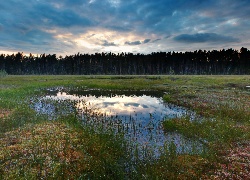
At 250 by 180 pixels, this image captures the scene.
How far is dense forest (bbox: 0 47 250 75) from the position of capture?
153625 millimetres

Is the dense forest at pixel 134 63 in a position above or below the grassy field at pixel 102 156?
above

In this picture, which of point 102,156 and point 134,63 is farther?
point 134,63

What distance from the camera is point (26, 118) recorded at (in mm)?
16516

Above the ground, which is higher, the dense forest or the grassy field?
the dense forest

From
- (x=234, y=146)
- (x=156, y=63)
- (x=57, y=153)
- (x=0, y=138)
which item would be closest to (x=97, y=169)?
(x=57, y=153)

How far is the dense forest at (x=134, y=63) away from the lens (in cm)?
15362

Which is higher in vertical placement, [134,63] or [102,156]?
[134,63]

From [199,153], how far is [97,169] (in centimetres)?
565

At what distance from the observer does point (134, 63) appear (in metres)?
159

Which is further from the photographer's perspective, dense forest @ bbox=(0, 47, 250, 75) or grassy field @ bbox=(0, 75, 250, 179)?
dense forest @ bbox=(0, 47, 250, 75)

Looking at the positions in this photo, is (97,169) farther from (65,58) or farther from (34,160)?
(65,58)

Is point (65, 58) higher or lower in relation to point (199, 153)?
higher

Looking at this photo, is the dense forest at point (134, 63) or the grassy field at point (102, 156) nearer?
the grassy field at point (102, 156)

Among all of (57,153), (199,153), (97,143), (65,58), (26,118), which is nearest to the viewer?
(57,153)
